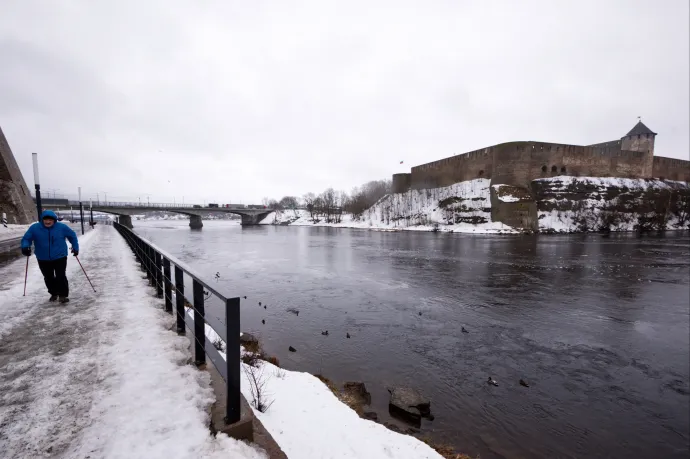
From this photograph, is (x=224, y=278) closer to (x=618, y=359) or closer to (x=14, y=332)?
(x=14, y=332)

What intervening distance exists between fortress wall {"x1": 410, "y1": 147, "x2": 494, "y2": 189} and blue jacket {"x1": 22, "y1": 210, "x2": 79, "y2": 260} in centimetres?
5751

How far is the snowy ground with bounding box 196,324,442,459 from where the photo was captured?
337cm

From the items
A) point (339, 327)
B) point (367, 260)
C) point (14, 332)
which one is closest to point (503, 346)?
point (339, 327)

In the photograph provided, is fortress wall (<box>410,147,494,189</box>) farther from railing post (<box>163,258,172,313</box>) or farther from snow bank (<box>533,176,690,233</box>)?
railing post (<box>163,258,172,313</box>)

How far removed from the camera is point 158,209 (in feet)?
173

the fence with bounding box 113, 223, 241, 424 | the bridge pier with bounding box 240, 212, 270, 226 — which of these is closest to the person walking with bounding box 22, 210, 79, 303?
the fence with bounding box 113, 223, 241, 424

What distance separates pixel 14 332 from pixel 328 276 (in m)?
12.0

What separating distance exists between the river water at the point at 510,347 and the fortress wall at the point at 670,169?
57404 millimetres

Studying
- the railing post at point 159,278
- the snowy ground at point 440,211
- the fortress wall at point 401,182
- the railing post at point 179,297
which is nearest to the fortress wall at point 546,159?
the snowy ground at point 440,211

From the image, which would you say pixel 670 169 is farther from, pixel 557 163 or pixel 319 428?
pixel 319 428

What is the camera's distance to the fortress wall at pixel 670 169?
5594cm

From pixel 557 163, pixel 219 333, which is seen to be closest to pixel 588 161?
pixel 557 163

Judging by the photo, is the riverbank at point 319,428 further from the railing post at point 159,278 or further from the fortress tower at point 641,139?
the fortress tower at point 641,139

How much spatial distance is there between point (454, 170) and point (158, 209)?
178 feet
